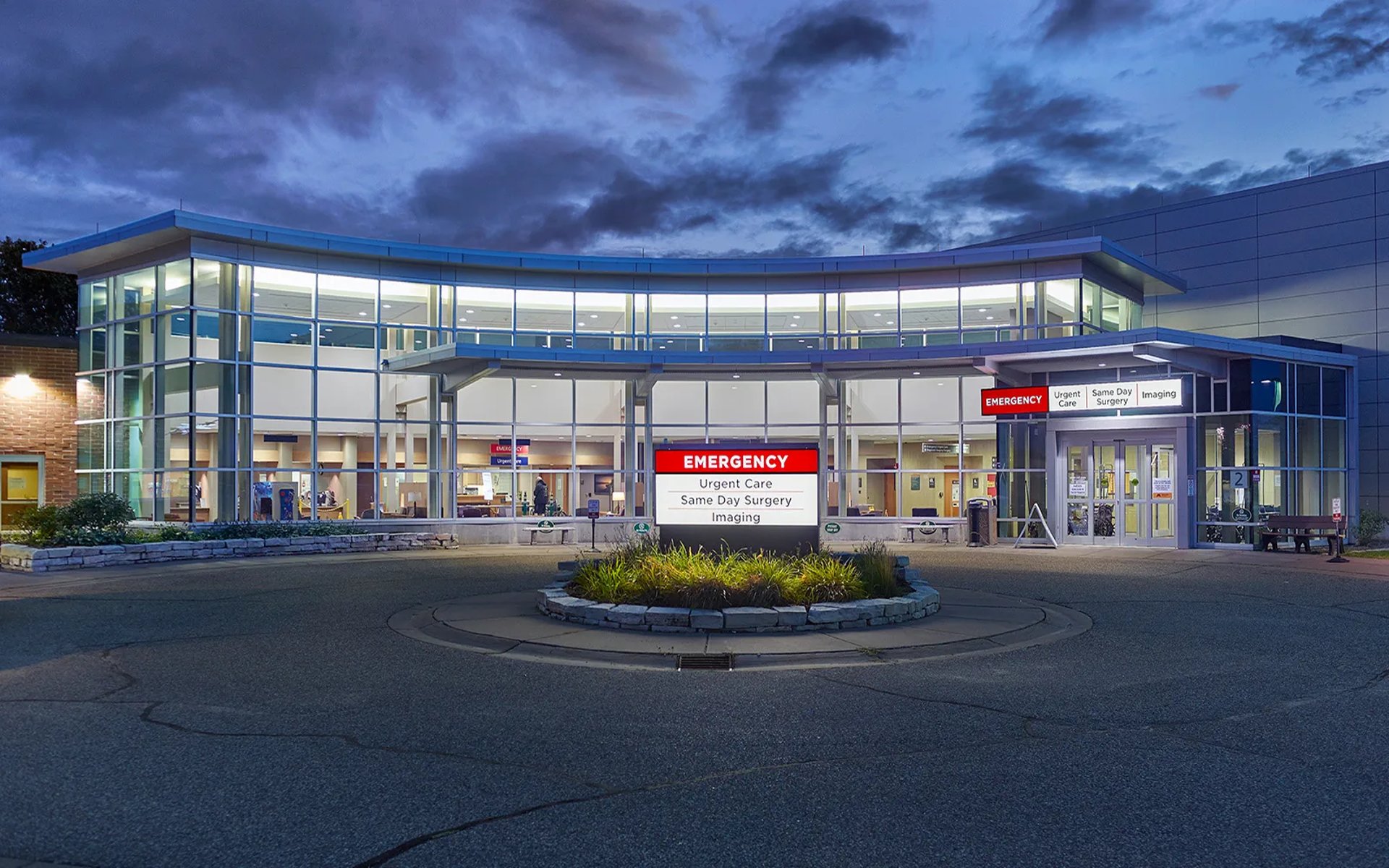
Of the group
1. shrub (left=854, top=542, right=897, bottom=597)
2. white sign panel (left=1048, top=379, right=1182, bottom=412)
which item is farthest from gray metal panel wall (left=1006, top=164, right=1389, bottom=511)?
shrub (left=854, top=542, right=897, bottom=597)

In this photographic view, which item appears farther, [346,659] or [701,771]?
[346,659]

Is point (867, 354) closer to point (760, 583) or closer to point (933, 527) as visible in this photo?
point (933, 527)

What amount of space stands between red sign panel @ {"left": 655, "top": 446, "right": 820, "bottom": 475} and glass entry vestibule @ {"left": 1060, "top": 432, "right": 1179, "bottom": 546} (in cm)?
1472

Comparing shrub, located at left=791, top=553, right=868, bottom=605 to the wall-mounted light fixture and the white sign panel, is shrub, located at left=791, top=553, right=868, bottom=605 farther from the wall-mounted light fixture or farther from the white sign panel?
the wall-mounted light fixture

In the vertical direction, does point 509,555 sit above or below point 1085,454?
below

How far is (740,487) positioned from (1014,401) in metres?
14.3

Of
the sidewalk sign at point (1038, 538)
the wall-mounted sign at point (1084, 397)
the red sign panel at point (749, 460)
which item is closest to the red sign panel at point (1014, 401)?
the wall-mounted sign at point (1084, 397)

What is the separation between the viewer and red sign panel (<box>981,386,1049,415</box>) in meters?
27.1

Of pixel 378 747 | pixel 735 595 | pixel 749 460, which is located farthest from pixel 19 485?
pixel 378 747

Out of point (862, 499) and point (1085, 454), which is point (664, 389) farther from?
point (1085, 454)

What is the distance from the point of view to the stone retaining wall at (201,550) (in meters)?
20.5

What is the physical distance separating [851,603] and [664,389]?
66.1ft

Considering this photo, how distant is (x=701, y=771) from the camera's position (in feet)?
21.1

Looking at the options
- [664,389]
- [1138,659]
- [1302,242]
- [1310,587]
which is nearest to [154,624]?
[1138,659]
